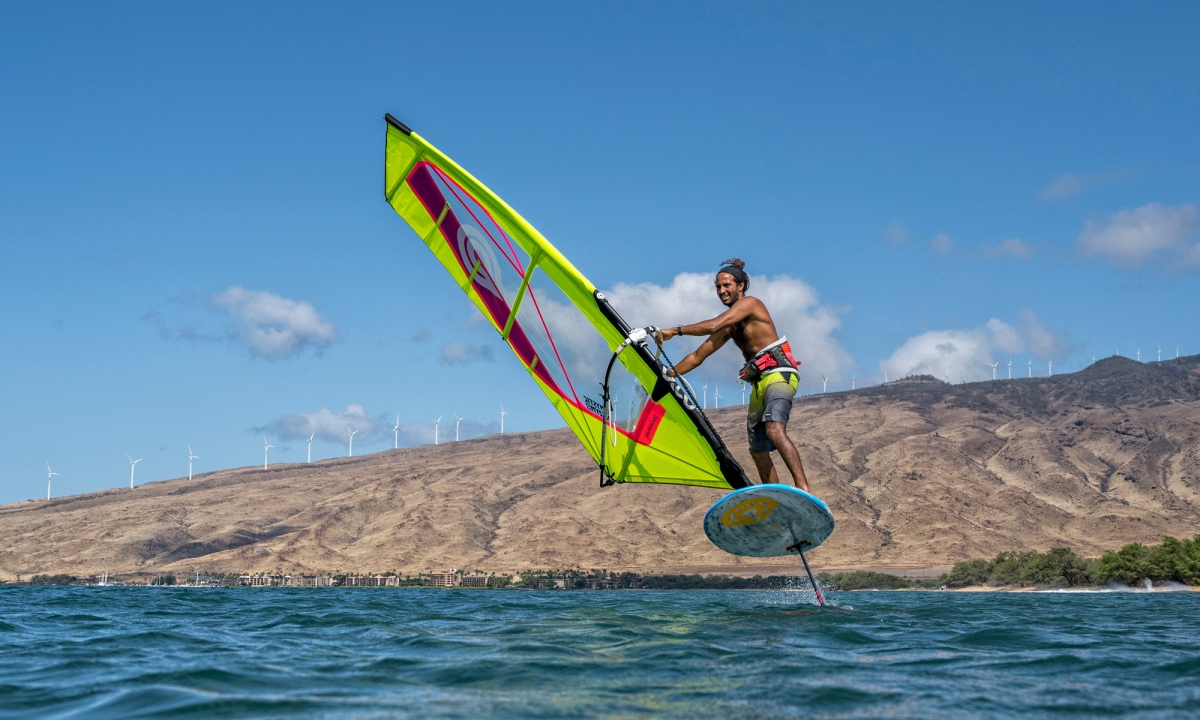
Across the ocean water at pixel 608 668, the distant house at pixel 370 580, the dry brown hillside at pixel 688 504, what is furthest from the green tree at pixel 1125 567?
the distant house at pixel 370 580

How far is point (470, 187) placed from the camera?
35.8 feet

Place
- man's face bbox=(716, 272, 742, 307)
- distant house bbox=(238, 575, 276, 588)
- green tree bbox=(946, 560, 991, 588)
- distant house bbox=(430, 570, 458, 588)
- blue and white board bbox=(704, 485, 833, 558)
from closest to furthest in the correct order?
blue and white board bbox=(704, 485, 833, 558) < man's face bbox=(716, 272, 742, 307) < green tree bbox=(946, 560, 991, 588) < distant house bbox=(430, 570, 458, 588) < distant house bbox=(238, 575, 276, 588)

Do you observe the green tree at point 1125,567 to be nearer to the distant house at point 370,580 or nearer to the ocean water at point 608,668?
the ocean water at point 608,668

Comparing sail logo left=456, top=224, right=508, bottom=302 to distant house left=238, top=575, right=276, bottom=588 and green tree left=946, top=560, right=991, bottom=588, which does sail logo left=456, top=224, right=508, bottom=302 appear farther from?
distant house left=238, top=575, right=276, bottom=588

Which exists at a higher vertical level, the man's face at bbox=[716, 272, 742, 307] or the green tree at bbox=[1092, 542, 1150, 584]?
the man's face at bbox=[716, 272, 742, 307]

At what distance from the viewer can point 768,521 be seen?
997 cm

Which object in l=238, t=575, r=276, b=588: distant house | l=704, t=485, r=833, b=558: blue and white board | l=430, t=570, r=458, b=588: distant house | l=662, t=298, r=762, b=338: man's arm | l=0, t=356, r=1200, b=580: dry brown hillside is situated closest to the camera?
l=704, t=485, r=833, b=558: blue and white board

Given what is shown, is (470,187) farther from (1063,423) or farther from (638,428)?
(1063,423)

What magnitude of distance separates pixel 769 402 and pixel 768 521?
123 cm

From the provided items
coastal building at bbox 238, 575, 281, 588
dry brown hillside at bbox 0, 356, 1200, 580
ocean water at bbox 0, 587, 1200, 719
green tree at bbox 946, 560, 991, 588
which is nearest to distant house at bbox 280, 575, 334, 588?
coastal building at bbox 238, 575, 281, 588

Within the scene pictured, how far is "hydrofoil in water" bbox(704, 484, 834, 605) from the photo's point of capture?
9.35 meters

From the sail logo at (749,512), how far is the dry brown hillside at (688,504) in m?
94.8

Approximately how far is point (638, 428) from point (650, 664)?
197 inches

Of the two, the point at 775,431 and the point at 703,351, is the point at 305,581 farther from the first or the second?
the point at 775,431
